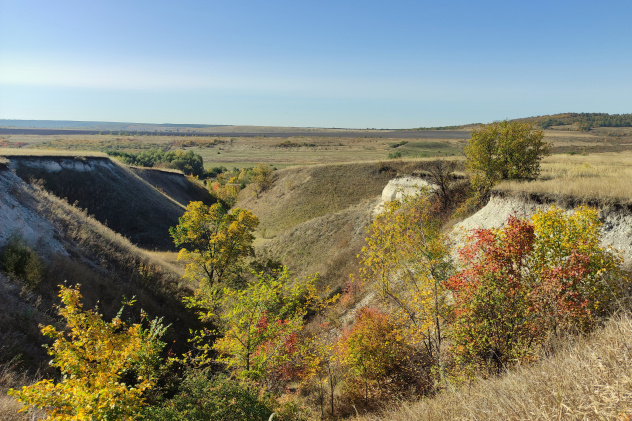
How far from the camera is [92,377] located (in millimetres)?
7387

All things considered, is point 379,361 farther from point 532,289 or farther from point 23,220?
point 23,220

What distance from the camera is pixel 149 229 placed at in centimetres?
4588

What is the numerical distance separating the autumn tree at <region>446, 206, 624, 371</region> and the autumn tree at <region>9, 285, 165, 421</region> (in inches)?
A: 364

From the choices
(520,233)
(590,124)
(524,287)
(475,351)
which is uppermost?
(590,124)

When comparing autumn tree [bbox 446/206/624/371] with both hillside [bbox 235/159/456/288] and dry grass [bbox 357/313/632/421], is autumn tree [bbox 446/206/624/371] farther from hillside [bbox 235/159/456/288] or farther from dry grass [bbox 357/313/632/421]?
hillside [bbox 235/159/456/288]

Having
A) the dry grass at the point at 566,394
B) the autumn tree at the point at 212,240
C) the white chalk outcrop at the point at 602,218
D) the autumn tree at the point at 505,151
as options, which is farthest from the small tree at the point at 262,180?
the dry grass at the point at 566,394

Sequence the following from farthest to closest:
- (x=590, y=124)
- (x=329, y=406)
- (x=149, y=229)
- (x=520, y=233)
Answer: (x=590, y=124) → (x=149, y=229) → (x=329, y=406) → (x=520, y=233)

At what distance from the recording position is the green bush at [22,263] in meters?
16.7

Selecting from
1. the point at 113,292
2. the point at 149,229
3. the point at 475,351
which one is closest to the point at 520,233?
the point at 475,351

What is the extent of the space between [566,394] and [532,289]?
596 cm

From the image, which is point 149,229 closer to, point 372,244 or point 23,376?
point 23,376

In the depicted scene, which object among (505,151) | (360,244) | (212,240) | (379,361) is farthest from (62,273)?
(505,151)

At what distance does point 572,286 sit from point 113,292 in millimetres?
23192

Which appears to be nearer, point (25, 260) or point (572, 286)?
point (572, 286)
